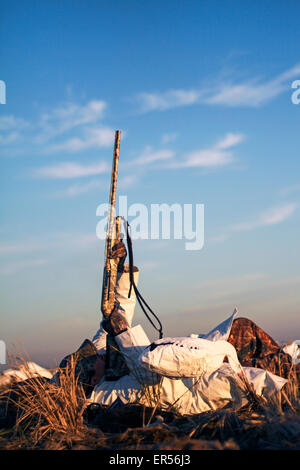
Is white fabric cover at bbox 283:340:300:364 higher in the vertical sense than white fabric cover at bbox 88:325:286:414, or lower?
higher

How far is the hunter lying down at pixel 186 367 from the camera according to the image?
5531 mm

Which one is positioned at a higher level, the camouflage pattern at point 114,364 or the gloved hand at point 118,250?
the gloved hand at point 118,250

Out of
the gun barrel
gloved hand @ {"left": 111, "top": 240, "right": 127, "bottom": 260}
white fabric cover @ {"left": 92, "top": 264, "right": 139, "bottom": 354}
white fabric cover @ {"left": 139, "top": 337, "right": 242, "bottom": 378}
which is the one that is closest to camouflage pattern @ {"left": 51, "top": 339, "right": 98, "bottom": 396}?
the gun barrel

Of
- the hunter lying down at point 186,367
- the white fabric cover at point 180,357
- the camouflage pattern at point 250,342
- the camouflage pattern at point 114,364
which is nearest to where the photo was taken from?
the white fabric cover at point 180,357

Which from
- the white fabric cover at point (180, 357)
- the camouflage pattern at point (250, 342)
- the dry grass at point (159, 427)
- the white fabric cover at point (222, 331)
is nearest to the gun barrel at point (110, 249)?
the white fabric cover at point (222, 331)

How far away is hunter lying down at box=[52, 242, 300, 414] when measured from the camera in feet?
18.1

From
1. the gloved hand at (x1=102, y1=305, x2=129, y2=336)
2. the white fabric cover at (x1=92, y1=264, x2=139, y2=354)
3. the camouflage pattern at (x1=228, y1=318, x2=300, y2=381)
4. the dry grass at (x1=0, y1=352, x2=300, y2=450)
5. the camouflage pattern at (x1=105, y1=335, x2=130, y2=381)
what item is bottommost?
the dry grass at (x1=0, y1=352, x2=300, y2=450)

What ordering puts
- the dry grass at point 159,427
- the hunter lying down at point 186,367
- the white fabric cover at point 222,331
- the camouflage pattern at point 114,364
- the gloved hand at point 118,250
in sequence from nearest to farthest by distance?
the dry grass at point 159,427 < the hunter lying down at point 186,367 < the white fabric cover at point 222,331 < the camouflage pattern at point 114,364 < the gloved hand at point 118,250

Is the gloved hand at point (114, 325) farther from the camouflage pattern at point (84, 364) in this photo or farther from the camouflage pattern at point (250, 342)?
the camouflage pattern at point (250, 342)

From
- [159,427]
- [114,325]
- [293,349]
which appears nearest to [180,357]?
[159,427]

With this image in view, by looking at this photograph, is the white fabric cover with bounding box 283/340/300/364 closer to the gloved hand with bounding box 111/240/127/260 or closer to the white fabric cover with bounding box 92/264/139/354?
the white fabric cover with bounding box 92/264/139/354

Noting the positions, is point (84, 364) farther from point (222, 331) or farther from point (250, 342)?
point (250, 342)

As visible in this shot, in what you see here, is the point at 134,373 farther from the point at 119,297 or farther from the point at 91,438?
the point at 119,297
